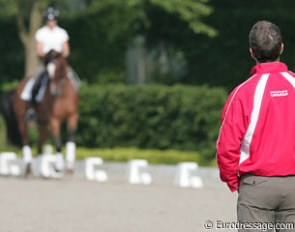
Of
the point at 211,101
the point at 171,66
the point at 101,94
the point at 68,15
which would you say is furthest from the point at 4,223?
the point at 171,66

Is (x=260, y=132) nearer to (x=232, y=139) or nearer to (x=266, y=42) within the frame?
(x=232, y=139)

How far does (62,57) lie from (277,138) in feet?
41.5

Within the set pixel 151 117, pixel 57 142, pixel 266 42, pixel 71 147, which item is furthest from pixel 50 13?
pixel 266 42

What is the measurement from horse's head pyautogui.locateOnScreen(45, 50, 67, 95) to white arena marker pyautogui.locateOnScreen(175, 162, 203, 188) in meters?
2.79

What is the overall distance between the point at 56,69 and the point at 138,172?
Result: 7.42 feet

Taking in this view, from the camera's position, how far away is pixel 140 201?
45.1 ft

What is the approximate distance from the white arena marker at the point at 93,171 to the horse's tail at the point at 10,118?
2.65 meters

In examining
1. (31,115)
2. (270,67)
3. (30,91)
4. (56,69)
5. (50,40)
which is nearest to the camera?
(270,67)

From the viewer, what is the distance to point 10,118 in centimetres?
2055

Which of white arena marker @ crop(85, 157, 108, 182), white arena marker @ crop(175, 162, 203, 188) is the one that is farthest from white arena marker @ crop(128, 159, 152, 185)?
white arena marker @ crop(175, 162, 203, 188)

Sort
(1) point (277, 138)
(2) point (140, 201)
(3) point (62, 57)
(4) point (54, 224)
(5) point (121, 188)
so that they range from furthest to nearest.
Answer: (3) point (62, 57) → (5) point (121, 188) → (2) point (140, 201) → (4) point (54, 224) → (1) point (277, 138)

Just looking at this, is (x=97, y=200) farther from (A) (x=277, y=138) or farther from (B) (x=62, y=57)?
(A) (x=277, y=138)

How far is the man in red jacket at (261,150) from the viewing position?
5.75m

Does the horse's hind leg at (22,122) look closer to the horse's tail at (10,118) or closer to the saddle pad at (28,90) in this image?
the saddle pad at (28,90)
